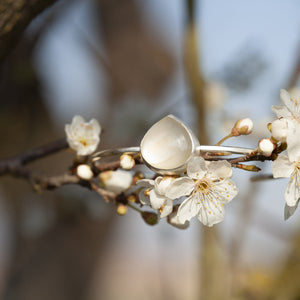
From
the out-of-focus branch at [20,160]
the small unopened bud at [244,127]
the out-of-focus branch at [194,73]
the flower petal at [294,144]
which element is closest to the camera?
the flower petal at [294,144]

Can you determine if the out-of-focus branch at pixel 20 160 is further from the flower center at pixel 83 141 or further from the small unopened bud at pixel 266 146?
the small unopened bud at pixel 266 146

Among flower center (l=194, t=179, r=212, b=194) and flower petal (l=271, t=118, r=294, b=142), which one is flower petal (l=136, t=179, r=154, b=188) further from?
flower petal (l=271, t=118, r=294, b=142)

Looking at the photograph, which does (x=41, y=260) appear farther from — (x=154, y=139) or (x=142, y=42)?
(x=154, y=139)

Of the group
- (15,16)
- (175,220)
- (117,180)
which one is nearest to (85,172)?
(117,180)

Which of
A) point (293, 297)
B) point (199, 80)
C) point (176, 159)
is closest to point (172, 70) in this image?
point (199, 80)

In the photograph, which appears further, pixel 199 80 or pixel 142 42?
pixel 142 42

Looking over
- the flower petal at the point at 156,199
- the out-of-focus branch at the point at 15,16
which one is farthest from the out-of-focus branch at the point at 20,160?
the flower petal at the point at 156,199

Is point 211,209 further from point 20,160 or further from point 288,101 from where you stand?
point 20,160
